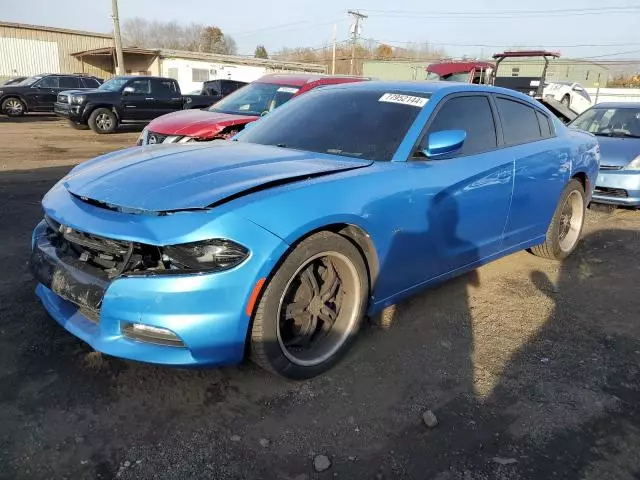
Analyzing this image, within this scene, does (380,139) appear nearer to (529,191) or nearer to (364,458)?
(529,191)

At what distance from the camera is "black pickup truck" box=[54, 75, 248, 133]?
14742mm

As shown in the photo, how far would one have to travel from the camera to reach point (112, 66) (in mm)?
36938

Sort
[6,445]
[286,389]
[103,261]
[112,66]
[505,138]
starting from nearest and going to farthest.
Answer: [6,445]
[103,261]
[286,389]
[505,138]
[112,66]

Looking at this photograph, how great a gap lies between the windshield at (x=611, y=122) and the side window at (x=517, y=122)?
4.34 m

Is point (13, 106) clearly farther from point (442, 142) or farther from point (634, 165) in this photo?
point (442, 142)

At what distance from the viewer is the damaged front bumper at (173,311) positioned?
7.48 ft

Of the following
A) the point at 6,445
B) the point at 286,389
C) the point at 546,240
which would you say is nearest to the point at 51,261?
the point at 6,445

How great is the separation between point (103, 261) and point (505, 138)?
3056 millimetres

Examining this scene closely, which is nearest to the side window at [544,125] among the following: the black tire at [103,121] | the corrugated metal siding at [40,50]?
the black tire at [103,121]

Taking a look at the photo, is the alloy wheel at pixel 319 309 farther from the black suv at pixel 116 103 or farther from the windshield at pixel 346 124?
the black suv at pixel 116 103

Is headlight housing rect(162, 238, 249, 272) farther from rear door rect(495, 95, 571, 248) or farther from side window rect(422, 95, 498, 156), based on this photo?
rear door rect(495, 95, 571, 248)

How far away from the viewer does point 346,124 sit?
→ 352 centimetres

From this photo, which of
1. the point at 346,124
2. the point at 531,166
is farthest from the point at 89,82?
the point at 531,166

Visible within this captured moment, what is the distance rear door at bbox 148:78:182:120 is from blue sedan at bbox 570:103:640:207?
40.8 ft
